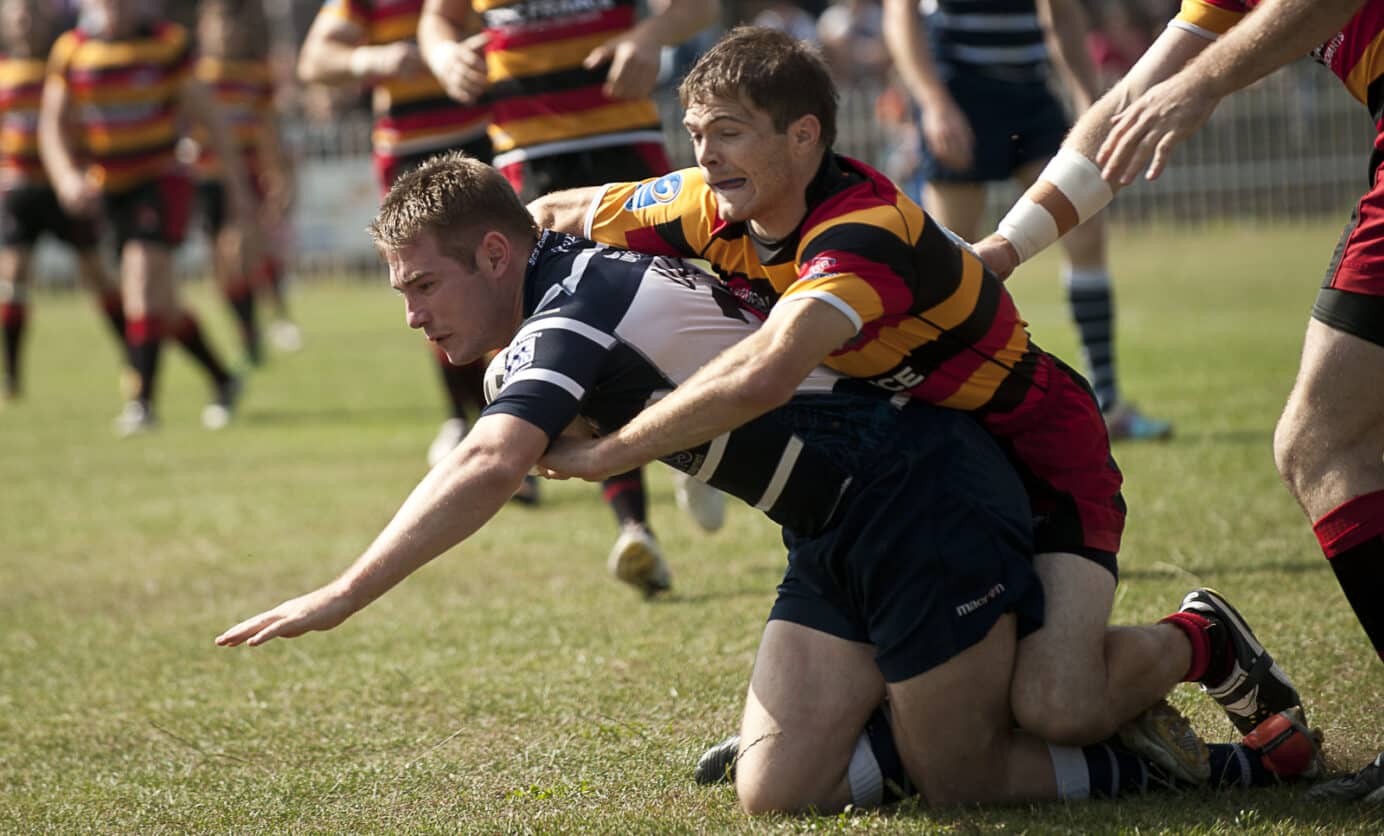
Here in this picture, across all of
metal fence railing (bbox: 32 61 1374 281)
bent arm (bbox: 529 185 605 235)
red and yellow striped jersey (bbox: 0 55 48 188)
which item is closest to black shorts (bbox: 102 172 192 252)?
red and yellow striped jersey (bbox: 0 55 48 188)

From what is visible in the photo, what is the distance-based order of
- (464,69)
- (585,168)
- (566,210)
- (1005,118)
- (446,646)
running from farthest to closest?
(1005,118)
(585,168)
(464,69)
(446,646)
(566,210)

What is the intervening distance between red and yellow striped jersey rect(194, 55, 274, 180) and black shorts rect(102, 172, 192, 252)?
350 centimetres

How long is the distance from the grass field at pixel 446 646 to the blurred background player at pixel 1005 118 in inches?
22.6

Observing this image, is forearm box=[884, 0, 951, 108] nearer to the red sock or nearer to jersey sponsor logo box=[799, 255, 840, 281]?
the red sock

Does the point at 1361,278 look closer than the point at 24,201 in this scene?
Yes

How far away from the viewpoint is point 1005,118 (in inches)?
285

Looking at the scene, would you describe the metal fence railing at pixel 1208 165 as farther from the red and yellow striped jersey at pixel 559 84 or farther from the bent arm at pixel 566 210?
the bent arm at pixel 566 210

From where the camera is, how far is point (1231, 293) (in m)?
13.4

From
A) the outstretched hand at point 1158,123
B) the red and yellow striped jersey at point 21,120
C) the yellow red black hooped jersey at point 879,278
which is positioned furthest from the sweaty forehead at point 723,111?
the red and yellow striped jersey at point 21,120

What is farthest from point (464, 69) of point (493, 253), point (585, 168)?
point (493, 253)

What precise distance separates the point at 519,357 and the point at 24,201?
9.71 metres

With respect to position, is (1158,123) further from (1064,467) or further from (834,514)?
(834,514)

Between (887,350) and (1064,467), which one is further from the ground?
(887,350)

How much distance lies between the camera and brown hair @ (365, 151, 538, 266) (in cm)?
325
